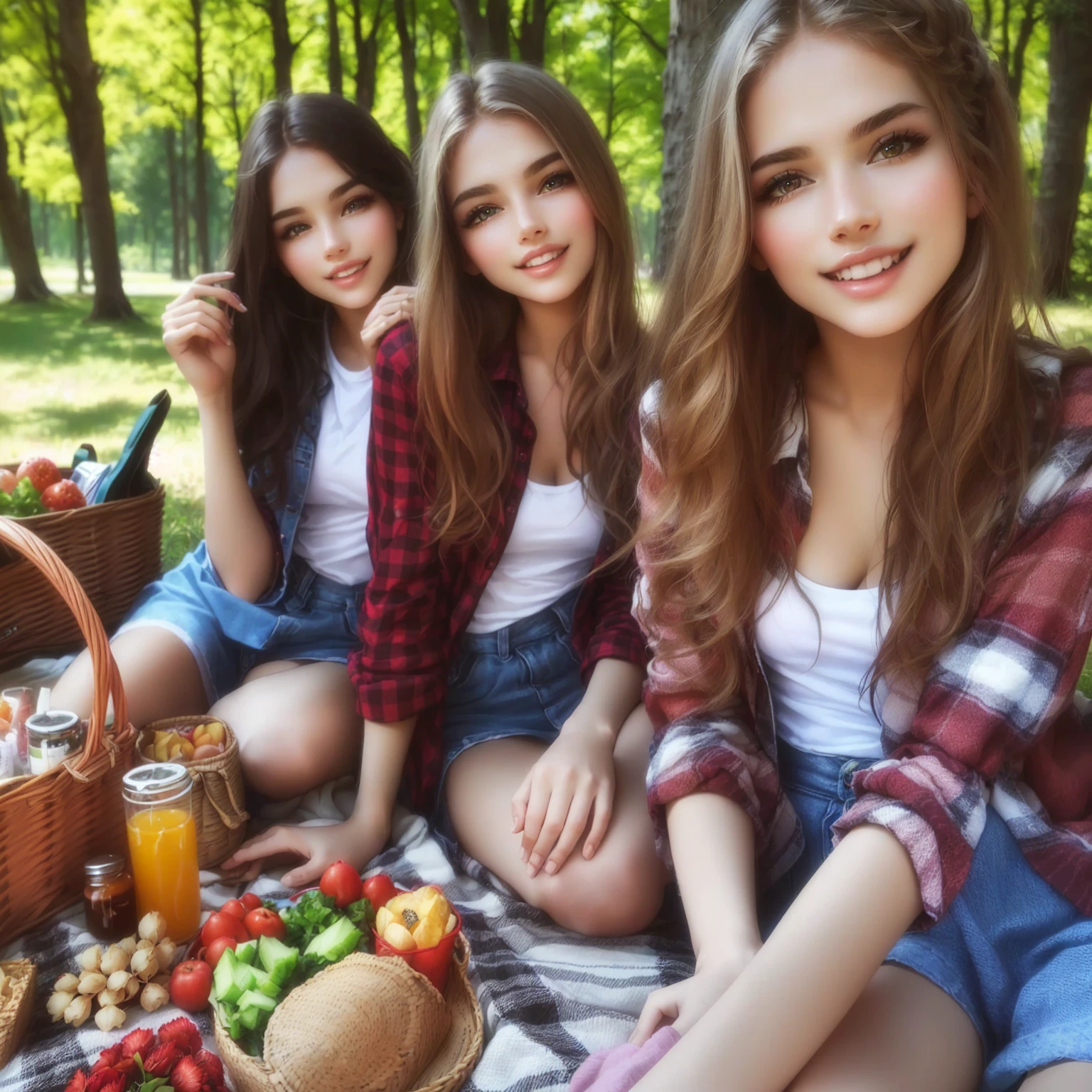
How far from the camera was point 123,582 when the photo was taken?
2.48 m

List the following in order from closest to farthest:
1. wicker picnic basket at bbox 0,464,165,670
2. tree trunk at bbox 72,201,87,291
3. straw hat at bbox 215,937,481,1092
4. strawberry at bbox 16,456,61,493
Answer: straw hat at bbox 215,937,481,1092 → wicker picnic basket at bbox 0,464,165,670 → strawberry at bbox 16,456,61,493 → tree trunk at bbox 72,201,87,291

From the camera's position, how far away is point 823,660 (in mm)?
1348

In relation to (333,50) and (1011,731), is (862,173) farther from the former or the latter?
(333,50)

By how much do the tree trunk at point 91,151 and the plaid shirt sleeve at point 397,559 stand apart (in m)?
4.70

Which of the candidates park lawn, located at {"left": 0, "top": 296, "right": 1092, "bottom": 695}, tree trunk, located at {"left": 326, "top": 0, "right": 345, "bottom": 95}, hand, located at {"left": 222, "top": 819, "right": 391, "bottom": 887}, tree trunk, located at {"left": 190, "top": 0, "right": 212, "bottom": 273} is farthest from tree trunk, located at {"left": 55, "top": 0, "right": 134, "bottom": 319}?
hand, located at {"left": 222, "top": 819, "right": 391, "bottom": 887}

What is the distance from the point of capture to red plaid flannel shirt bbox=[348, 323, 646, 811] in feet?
5.67

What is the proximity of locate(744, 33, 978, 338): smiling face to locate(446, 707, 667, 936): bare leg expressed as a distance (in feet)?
2.58

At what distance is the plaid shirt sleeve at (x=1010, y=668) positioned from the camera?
42.8 inches

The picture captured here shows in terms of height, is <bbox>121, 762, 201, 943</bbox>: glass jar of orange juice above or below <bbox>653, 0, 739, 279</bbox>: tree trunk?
below

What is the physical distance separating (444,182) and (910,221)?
0.82 metres

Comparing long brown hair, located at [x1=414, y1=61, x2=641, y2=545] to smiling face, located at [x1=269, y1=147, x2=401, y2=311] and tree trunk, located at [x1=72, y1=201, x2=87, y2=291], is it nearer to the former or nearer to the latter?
smiling face, located at [x1=269, y1=147, x2=401, y2=311]

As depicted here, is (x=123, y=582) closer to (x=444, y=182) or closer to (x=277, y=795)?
(x=277, y=795)

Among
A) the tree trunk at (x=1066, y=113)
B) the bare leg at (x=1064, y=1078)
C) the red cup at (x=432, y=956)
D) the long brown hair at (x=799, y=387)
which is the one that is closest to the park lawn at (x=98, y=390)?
the tree trunk at (x=1066, y=113)

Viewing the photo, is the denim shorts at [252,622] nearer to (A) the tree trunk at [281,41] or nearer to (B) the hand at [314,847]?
(B) the hand at [314,847]
